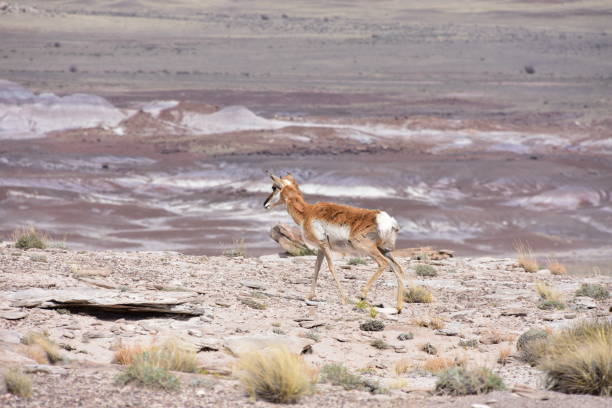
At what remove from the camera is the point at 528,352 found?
10.4 meters

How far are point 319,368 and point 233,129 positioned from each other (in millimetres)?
60639

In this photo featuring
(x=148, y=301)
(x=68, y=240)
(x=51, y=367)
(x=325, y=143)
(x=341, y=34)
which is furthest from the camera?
(x=341, y=34)

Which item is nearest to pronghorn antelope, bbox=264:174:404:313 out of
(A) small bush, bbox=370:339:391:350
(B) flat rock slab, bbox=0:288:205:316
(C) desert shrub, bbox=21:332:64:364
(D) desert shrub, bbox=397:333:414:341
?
(D) desert shrub, bbox=397:333:414:341

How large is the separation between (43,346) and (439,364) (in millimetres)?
3934


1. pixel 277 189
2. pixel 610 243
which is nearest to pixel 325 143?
pixel 610 243

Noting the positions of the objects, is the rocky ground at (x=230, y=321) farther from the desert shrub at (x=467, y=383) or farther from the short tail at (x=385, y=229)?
the short tail at (x=385, y=229)

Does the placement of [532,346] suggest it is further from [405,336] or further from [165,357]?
[165,357]

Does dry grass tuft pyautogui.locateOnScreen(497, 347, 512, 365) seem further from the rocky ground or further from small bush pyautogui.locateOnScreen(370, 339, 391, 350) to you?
small bush pyautogui.locateOnScreen(370, 339, 391, 350)

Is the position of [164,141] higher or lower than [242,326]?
higher

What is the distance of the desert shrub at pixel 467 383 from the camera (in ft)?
27.6

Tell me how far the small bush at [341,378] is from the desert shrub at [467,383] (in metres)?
0.71

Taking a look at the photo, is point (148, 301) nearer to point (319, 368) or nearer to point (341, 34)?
point (319, 368)

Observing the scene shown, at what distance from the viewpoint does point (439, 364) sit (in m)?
A: 10.2

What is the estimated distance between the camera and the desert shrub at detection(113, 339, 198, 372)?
852 cm
